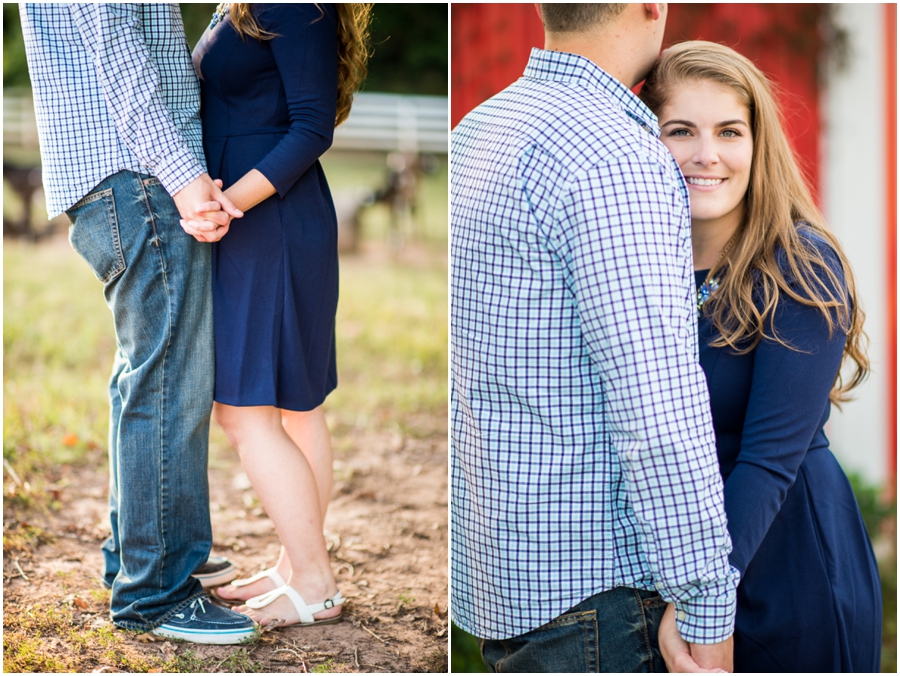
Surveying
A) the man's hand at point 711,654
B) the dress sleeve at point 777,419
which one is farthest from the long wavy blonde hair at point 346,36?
the man's hand at point 711,654

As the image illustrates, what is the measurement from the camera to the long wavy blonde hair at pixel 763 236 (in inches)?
59.5

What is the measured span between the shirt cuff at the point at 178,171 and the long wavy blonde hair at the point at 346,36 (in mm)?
317

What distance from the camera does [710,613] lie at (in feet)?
4.34

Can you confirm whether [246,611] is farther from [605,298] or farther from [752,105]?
[752,105]

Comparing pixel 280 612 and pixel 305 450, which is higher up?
pixel 305 450

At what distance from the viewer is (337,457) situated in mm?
3416

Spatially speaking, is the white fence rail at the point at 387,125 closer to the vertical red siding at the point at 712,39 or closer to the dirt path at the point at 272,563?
the vertical red siding at the point at 712,39

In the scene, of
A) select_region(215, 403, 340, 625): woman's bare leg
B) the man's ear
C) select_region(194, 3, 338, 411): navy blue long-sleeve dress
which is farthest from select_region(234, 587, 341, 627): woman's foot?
the man's ear

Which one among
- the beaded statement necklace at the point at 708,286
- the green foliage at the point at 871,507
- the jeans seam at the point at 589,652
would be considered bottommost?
the green foliage at the point at 871,507

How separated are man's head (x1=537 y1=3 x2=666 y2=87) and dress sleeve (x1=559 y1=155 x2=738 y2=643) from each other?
0.31 meters

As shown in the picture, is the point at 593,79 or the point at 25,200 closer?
the point at 593,79

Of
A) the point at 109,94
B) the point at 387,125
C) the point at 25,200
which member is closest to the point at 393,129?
the point at 387,125

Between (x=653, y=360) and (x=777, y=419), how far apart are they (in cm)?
35

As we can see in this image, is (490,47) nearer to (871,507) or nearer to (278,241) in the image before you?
A: (278,241)
